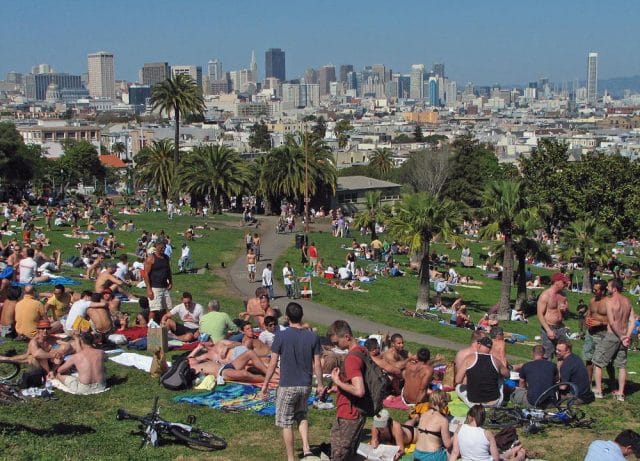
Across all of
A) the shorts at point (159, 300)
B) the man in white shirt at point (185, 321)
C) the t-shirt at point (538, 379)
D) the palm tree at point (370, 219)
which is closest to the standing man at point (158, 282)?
the shorts at point (159, 300)

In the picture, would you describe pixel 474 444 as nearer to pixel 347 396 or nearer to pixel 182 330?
pixel 347 396

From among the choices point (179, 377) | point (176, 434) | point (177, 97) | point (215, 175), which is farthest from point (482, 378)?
point (177, 97)

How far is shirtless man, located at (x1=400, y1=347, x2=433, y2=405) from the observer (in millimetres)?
11461

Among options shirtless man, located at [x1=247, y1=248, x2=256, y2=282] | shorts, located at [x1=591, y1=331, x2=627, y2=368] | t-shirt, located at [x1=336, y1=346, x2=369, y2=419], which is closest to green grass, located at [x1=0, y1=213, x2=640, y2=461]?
shorts, located at [x1=591, y1=331, x2=627, y2=368]

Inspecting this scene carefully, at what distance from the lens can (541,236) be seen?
1791 inches

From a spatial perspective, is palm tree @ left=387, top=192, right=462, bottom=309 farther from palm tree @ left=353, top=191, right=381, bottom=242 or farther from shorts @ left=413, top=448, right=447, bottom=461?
shorts @ left=413, top=448, right=447, bottom=461

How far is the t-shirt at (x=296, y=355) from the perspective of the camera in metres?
9.12

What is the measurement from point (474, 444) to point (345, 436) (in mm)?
1231

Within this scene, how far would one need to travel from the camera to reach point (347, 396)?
8.89m

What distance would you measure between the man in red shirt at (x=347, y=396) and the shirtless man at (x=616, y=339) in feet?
15.2

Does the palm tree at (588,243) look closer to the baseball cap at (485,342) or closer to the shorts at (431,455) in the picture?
the baseball cap at (485,342)

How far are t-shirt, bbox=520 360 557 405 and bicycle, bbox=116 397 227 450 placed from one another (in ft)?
12.9

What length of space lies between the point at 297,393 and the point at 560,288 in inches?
209

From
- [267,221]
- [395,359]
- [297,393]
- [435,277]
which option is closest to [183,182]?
[267,221]
